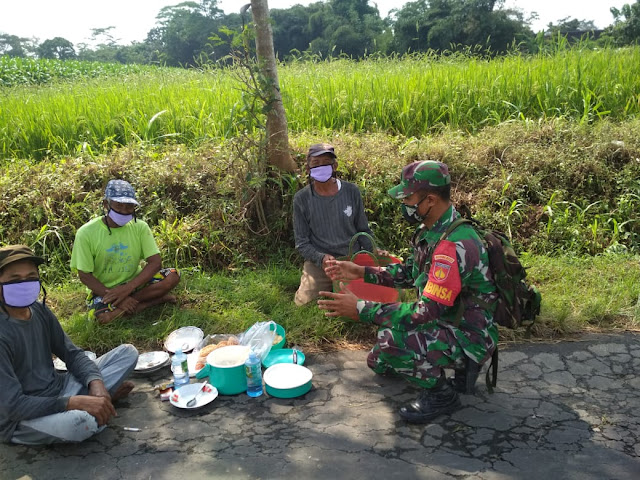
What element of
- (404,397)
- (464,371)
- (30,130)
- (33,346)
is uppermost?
(30,130)

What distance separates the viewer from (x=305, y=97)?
748 centimetres

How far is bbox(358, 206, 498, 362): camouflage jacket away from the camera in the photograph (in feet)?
8.84

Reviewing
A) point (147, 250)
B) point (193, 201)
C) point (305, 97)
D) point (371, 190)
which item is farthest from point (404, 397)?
point (305, 97)

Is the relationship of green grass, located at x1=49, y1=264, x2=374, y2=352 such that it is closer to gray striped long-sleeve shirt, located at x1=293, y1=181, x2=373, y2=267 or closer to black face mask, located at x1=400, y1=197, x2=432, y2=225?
gray striped long-sleeve shirt, located at x1=293, y1=181, x2=373, y2=267

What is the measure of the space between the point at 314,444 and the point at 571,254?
377cm

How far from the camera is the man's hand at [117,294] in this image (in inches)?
161

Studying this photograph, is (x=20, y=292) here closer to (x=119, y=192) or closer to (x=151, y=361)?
(x=151, y=361)

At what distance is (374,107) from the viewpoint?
7125mm

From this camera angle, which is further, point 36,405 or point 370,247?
point 370,247

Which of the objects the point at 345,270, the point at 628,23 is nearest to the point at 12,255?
the point at 345,270

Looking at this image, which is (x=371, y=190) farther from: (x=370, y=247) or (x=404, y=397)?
(x=404, y=397)

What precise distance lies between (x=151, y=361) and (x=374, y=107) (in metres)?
4.97

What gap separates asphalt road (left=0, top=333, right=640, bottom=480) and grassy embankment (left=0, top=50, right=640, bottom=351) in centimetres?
75

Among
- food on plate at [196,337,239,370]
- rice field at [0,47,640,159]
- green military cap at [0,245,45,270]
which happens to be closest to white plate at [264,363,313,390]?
food on plate at [196,337,239,370]
